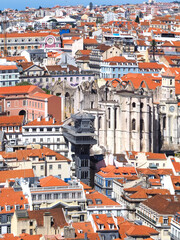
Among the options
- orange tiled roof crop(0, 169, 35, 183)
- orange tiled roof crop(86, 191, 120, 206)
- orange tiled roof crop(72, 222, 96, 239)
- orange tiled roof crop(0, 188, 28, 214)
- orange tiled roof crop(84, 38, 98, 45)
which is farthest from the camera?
orange tiled roof crop(84, 38, 98, 45)

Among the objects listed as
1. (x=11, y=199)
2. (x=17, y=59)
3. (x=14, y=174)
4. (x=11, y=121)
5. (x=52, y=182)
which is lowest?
(x=11, y=199)

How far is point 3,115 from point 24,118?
7.91 meters

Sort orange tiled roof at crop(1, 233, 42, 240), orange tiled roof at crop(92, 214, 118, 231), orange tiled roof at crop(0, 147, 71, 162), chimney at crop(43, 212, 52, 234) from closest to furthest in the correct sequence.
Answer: orange tiled roof at crop(1, 233, 42, 240) < orange tiled roof at crop(92, 214, 118, 231) < chimney at crop(43, 212, 52, 234) < orange tiled roof at crop(0, 147, 71, 162)

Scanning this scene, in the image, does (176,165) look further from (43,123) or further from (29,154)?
(43,123)

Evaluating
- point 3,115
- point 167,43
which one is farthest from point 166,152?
point 167,43

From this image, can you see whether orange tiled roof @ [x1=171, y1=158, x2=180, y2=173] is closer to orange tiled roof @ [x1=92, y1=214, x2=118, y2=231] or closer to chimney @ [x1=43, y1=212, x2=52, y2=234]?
orange tiled roof @ [x1=92, y1=214, x2=118, y2=231]

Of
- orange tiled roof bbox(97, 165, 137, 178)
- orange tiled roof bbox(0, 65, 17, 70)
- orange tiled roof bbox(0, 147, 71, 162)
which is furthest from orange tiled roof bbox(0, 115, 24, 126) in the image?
orange tiled roof bbox(0, 65, 17, 70)

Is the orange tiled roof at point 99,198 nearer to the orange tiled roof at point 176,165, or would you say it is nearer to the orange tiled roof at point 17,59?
the orange tiled roof at point 176,165

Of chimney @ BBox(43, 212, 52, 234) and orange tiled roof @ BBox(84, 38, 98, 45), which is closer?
chimney @ BBox(43, 212, 52, 234)

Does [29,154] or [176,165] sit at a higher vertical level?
[29,154]

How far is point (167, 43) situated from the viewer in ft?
604

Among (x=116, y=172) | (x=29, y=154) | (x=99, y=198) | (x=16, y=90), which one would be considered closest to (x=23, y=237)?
(x=99, y=198)

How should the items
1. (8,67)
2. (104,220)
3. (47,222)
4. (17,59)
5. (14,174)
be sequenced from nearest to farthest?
1. (47,222)
2. (104,220)
3. (14,174)
4. (8,67)
5. (17,59)

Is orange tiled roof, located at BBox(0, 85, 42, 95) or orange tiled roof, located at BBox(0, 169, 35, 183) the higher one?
orange tiled roof, located at BBox(0, 85, 42, 95)
